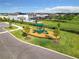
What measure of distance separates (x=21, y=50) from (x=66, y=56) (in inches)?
276

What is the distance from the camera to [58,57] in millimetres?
19500

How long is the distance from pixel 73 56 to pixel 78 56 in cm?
66

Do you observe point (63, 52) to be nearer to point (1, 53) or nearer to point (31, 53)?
point (31, 53)

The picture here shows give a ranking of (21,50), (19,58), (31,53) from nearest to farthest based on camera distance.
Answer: (19,58)
(31,53)
(21,50)

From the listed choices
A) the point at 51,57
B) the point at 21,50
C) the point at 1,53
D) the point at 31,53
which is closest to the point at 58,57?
the point at 51,57

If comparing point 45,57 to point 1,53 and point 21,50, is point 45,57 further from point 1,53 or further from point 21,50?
point 1,53

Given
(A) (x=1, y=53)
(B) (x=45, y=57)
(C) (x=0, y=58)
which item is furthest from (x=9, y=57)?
(B) (x=45, y=57)

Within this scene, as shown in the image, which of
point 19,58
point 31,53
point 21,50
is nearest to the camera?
point 19,58

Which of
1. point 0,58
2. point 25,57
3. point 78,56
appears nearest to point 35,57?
point 25,57

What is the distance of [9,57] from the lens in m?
19.5

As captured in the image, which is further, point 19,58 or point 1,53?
point 1,53

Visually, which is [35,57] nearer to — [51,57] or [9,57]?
[51,57]

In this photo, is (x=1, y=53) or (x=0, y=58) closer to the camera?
(x=0, y=58)

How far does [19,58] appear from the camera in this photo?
19.1m
